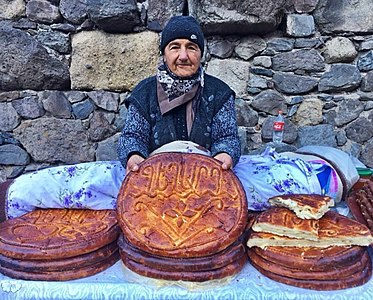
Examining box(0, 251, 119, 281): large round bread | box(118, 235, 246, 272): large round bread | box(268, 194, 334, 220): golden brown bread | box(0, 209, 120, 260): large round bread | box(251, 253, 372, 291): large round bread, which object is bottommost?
box(251, 253, 372, 291): large round bread

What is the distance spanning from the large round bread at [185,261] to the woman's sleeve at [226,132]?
0.49 meters

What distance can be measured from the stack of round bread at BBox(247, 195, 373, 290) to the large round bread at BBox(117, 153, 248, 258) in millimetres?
93

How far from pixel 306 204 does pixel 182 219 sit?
17.3 inches

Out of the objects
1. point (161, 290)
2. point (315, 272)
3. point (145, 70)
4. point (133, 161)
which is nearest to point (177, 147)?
point (133, 161)

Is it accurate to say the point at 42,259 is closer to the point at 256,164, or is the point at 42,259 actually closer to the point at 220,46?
the point at 256,164

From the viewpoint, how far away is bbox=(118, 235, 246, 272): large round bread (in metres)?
1.27

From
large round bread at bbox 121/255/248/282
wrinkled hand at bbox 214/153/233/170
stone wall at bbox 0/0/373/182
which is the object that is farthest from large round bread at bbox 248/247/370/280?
stone wall at bbox 0/0/373/182

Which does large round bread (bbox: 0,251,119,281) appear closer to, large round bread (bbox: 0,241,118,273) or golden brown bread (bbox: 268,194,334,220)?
large round bread (bbox: 0,241,118,273)

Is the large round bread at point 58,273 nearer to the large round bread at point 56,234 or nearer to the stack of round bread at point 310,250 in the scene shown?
the large round bread at point 56,234

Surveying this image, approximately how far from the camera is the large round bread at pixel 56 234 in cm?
131

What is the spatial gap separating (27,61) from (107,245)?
1460 millimetres

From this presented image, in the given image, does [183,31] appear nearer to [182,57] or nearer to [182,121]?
[182,57]

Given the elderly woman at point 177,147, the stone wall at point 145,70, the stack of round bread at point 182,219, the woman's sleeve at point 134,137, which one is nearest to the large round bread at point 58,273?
the stack of round bread at point 182,219

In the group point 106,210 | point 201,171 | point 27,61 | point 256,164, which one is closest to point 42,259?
point 106,210
